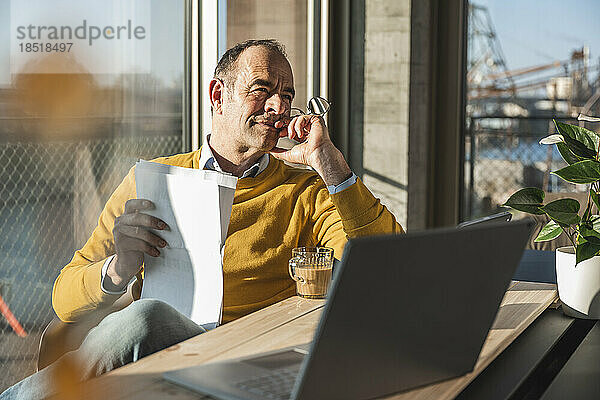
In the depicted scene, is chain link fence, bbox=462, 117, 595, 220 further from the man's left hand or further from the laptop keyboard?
the laptop keyboard

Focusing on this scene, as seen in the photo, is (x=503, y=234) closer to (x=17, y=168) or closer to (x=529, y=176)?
(x=17, y=168)

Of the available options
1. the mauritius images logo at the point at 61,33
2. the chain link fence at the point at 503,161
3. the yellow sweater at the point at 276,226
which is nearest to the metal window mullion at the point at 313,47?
the chain link fence at the point at 503,161

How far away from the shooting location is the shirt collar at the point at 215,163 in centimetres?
167

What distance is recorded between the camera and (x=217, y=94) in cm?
177

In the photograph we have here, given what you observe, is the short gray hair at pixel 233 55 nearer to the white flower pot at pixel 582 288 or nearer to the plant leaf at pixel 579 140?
the plant leaf at pixel 579 140

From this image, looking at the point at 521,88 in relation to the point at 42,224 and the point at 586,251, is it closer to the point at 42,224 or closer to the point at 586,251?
the point at 586,251

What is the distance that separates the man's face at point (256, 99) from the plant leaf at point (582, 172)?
0.76m

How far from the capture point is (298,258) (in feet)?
4.10

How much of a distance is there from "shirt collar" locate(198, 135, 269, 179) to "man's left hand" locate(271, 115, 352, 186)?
4 cm

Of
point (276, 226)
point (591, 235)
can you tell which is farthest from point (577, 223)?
point (276, 226)

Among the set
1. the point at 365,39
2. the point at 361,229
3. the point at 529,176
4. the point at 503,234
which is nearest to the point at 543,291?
the point at 361,229

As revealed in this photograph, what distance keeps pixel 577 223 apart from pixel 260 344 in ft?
2.01

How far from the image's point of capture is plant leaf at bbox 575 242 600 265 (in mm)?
1133

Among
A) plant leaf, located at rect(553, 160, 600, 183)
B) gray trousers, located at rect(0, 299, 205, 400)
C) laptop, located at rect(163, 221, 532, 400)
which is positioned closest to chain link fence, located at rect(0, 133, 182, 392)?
laptop, located at rect(163, 221, 532, 400)
